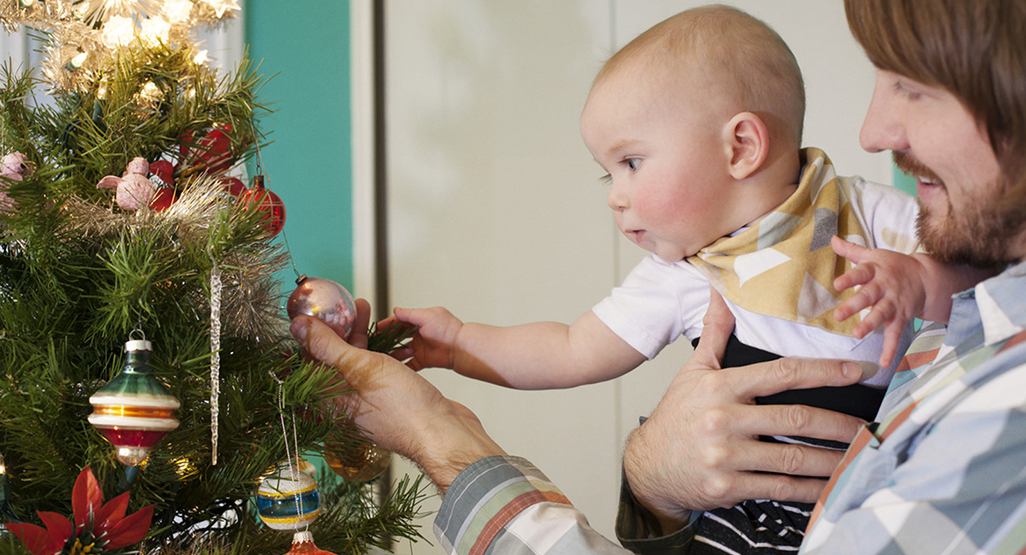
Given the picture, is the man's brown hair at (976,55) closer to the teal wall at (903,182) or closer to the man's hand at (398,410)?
the man's hand at (398,410)

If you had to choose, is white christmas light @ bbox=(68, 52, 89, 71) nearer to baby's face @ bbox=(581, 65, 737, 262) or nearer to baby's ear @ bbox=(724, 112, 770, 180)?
baby's face @ bbox=(581, 65, 737, 262)

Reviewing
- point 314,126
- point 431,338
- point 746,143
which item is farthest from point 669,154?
point 314,126

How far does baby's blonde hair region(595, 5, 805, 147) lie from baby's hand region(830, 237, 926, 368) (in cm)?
25

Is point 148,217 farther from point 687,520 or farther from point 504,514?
point 687,520

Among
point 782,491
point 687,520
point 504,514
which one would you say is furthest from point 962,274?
point 504,514

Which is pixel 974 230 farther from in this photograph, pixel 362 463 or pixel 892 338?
pixel 362 463

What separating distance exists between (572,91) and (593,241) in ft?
1.18

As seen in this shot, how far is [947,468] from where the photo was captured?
51 centimetres

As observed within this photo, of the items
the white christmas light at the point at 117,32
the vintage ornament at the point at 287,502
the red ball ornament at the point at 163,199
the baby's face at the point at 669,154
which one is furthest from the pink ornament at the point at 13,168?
the baby's face at the point at 669,154

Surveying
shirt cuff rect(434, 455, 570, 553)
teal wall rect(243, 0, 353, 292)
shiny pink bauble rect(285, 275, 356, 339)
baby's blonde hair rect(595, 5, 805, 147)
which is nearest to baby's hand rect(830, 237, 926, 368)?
baby's blonde hair rect(595, 5, 805, 147)

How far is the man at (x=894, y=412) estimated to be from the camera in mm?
511

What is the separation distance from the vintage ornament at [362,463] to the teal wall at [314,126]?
97 cm

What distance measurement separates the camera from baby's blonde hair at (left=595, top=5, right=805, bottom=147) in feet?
2.84

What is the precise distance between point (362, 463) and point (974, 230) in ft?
2.44
